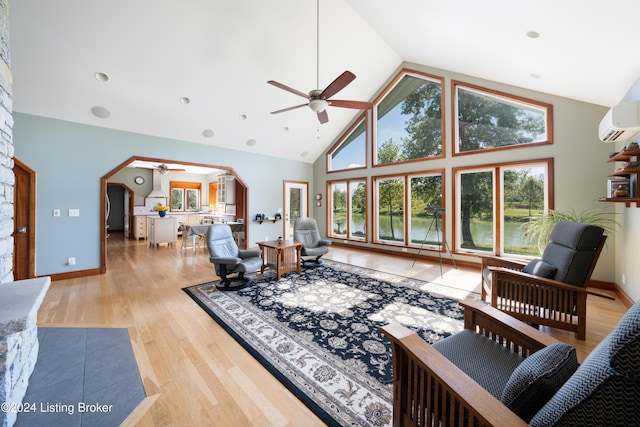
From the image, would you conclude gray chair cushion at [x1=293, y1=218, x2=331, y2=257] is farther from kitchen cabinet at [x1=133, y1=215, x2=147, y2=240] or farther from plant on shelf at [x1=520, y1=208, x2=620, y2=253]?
kitchen cabinet at [x1=133, y1=215, x2=147, y2=240]

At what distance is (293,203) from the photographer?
26.6 ft

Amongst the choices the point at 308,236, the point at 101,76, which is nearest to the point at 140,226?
the point at 101,76

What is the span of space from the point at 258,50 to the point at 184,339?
437 cm

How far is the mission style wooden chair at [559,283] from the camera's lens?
7.64 feet

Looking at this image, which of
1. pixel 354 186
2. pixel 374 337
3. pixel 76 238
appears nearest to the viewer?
pixel 374 337

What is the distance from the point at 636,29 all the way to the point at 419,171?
12.2 ft

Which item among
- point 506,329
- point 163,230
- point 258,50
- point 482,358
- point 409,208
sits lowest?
point 482,358

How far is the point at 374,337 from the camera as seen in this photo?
2463 mm

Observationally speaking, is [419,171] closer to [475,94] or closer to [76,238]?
[475,94]

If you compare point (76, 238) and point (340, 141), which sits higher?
point (340, 141)

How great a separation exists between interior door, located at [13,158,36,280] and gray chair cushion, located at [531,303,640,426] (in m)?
6.09

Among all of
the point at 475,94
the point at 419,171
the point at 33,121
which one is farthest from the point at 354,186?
the point at 33,121

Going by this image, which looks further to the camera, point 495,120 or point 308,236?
point 308,236

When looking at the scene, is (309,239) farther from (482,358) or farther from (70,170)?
(70,170)
